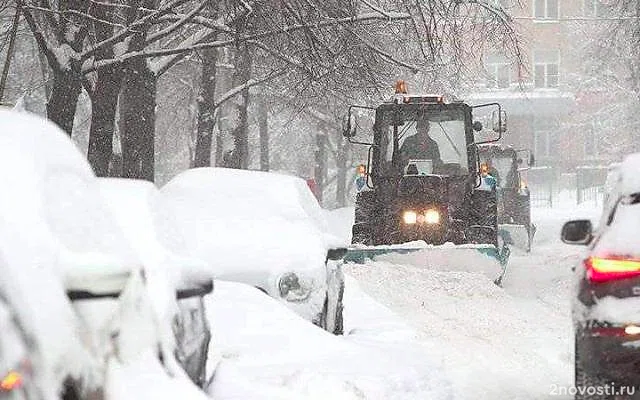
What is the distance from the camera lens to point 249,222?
9.05 meters

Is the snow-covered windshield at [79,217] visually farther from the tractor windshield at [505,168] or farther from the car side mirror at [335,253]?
the tractor windshield at [505,168]

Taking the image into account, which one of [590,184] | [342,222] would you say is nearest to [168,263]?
[342,222]

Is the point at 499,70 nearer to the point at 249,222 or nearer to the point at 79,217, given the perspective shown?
the point at 249,222

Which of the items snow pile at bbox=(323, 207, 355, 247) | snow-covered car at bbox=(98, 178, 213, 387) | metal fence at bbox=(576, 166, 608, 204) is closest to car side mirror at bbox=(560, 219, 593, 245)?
snow-covered car at bbox=(98, 178, 213, 387)

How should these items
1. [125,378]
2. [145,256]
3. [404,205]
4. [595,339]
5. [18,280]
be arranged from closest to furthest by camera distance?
[18,280] → [125,378] → [145,256] → [595,339] → [404,205]

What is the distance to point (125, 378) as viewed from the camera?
3.02 meters

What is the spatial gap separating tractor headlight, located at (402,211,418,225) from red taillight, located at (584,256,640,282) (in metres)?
9.53

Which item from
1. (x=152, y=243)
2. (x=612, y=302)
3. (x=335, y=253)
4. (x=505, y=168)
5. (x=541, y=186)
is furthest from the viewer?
(x=541, y=186)

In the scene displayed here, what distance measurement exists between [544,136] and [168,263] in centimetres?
5558

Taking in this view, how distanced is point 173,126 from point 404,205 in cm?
2331

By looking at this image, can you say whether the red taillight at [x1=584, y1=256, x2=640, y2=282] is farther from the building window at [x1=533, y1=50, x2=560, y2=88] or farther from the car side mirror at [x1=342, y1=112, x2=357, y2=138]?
the building window at [x1=533, y1=50, x2=560, y2=88]

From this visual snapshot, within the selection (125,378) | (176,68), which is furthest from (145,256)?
(176,68)

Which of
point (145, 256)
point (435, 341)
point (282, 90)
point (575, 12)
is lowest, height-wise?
point (435, 341)

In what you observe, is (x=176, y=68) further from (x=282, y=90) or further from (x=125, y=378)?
(x=125, y=378)
